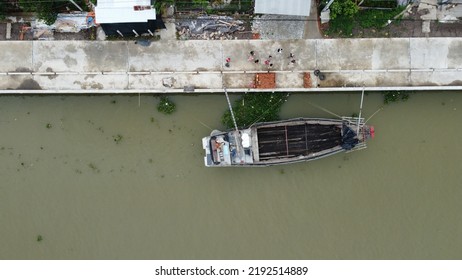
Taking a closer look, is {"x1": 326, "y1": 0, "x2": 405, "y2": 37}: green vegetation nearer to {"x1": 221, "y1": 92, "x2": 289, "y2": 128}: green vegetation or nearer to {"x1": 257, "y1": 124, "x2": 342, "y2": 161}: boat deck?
{"x1": 221, "y1": 92, "x2": 289, "y2": 128}: green vegetation

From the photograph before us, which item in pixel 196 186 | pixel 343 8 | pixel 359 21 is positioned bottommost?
pixel 196 186

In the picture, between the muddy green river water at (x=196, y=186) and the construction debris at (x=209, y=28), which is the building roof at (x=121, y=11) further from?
the muddy green river water at (x=196, y=186)

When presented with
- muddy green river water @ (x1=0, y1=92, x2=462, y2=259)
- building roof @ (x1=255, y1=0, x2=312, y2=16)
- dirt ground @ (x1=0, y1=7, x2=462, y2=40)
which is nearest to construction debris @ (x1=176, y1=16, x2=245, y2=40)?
dirt ground @ (x1=0, y1=7, x2=462, y2=40)

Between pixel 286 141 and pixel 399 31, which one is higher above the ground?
pixel 399 31

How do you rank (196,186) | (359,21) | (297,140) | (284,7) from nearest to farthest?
(284,7) < (359,21) < (297,140) < (196,186)

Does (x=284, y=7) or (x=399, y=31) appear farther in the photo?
(x=399, y=31)

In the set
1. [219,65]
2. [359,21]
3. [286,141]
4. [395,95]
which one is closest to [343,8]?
[359,21]

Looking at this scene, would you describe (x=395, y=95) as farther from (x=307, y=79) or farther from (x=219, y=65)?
(x=219, y=65)
